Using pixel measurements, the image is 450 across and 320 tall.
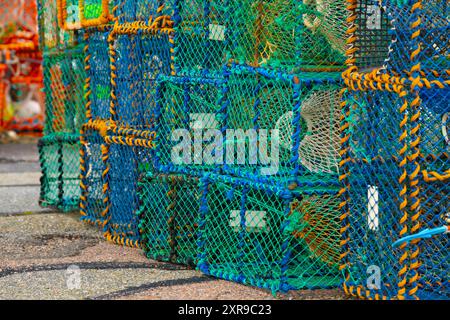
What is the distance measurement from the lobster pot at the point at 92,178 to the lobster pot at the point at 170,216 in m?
0.77

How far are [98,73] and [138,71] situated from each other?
618 millimetres

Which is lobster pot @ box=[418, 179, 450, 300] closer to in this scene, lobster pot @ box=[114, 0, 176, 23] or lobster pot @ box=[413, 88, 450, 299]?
lobster pot @ box=[413, 88, 450, 299]

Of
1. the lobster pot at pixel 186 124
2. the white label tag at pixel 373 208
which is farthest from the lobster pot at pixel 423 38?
the lobster pot at pixel 186 124

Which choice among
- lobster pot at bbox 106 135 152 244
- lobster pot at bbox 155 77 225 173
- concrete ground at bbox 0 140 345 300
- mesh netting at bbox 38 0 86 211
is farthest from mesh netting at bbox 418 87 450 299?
mesh netting at bbox 38 0 86 211

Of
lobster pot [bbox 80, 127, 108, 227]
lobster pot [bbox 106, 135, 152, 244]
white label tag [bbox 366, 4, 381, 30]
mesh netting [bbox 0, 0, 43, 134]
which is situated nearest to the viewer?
white label tag [bbox 366, 4, 381, 30]

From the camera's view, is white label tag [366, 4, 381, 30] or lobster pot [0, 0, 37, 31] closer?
white label tag [366, 4, 381, 30]

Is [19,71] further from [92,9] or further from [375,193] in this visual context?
[375,193]

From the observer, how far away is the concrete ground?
450 centimetres

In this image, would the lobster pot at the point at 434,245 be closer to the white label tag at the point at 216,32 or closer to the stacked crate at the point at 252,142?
the stacked crate at the point at 252,142

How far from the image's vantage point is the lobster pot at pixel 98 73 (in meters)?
6.09

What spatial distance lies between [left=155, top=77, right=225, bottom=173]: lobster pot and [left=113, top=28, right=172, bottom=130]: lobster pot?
0.77ft

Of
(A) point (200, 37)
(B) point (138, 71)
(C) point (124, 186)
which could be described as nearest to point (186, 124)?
(A) point (200, 37)

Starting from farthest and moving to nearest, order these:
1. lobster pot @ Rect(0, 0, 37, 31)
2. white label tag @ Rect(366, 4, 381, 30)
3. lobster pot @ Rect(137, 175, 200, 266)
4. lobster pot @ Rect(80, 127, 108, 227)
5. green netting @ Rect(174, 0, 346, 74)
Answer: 1. lobster pot @ Rect(0, 0, 37, 31)
2. lobster pot @ Rect(80, 127, 108, 227)
3. lobster pot @ Rect(137, 175, 200, 266)
4. green netting @ Rect(174, 0, 346, 74)
5. white label tag @ Rect(366, 4, 381, 30)

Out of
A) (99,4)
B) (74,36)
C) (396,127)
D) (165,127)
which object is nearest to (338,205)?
(396,127)
